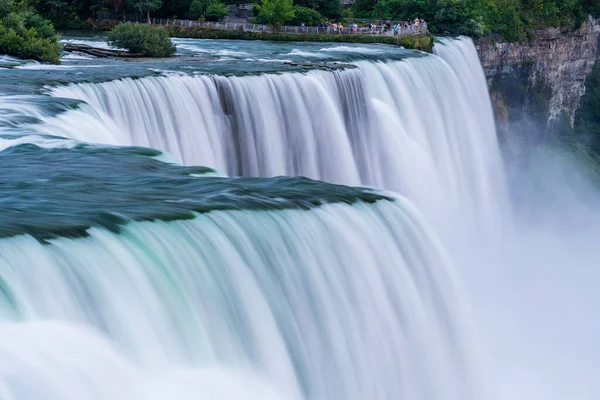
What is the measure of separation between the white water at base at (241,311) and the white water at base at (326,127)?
6.38 meters

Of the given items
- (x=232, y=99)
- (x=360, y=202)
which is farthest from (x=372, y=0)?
(x=360, y=202)

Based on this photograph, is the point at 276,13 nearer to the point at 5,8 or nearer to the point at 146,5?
the point at 146,5

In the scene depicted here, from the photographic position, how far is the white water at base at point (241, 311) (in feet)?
31.5

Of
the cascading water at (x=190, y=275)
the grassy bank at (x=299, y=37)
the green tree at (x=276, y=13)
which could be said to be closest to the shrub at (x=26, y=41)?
the cascading water at (x=190, y=275)

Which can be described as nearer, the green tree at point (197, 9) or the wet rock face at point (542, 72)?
the wet rock face at point (542, 72)

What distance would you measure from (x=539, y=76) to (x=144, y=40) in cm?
2716

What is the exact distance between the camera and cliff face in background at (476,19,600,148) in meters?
51.5

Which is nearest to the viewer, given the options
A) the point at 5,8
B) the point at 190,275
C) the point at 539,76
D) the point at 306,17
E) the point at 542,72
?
the point at 190,275

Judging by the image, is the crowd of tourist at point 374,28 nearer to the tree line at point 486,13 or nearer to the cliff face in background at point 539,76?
the tree line at point 486,13

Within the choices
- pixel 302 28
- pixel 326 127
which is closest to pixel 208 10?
pixel 302 28

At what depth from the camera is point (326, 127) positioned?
25438 millimetres

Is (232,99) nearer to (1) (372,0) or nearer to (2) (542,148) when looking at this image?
(2) (542,148)

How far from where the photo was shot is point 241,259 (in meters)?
12.2

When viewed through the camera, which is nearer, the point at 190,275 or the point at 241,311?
the point at 190,275
